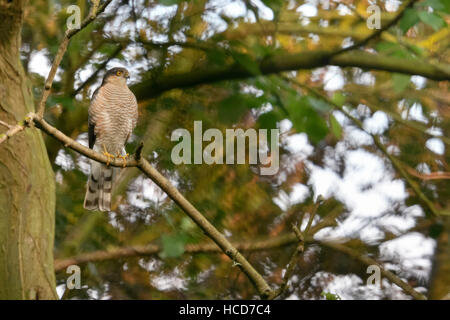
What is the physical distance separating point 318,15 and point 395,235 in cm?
175

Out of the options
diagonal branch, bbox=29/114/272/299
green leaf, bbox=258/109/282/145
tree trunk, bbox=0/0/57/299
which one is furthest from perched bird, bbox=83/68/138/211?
green leaf, bbox=258/109/282/145

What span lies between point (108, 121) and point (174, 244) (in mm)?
1120

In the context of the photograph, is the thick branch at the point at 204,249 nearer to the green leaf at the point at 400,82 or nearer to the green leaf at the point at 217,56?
the green leaf at the point at 400,82

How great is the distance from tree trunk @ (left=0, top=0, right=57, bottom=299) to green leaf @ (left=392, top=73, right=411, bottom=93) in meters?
2.00

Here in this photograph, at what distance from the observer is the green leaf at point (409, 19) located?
3215mm

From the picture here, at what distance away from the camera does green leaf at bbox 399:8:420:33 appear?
3215 mm

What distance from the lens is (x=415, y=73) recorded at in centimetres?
396

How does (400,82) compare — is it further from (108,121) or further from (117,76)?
(108,121)

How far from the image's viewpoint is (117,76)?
4.27 m

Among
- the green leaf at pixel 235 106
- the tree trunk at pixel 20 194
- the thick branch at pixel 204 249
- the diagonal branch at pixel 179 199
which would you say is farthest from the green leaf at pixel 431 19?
the tree trunk at pixel 20 194

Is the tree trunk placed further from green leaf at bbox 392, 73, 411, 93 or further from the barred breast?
green leaf at bbox 392, 73, 411, 93

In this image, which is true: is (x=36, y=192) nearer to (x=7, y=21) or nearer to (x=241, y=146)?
(x=7, y=21)

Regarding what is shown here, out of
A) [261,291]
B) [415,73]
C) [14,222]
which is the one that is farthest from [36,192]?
[415,73]
